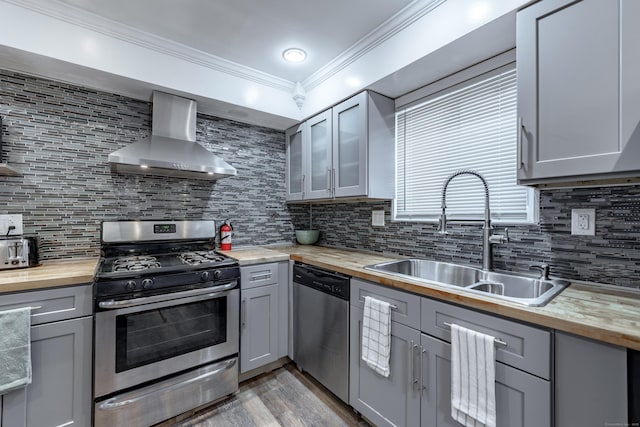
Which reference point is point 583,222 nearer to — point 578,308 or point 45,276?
point 578,308

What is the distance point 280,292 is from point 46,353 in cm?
137

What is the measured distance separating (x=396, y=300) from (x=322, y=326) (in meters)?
0.72

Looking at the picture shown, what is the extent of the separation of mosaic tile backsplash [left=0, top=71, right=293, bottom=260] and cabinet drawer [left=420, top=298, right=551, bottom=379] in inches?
80.6

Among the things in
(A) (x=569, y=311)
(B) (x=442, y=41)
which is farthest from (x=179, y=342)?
(B) (x=442, y=41)

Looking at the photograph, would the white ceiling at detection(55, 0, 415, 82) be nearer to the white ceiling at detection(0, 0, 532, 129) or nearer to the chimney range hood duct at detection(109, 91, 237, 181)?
the white ceiling at detection(0, 0, 532, 129)

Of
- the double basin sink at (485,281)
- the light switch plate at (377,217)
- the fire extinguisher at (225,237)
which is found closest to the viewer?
the double basin sink at (485,281)

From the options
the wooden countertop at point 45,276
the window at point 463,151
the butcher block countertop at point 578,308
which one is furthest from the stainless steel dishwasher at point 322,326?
the wooden countertop at point 45,276

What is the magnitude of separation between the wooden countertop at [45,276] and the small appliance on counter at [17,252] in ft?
0.13

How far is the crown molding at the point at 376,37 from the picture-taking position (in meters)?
1.61

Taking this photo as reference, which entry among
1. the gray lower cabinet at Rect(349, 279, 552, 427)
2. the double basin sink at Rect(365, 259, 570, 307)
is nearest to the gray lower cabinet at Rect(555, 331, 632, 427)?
the gray lower cabinet at Rect(349, 279, 552, 427)

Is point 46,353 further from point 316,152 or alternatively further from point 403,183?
point 403,183

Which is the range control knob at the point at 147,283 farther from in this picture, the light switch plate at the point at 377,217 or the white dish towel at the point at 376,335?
the light switch plate at the point at 377,217

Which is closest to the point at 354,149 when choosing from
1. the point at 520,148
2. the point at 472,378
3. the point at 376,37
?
the point at 376,37

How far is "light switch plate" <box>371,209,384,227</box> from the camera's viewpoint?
2.36 meters
